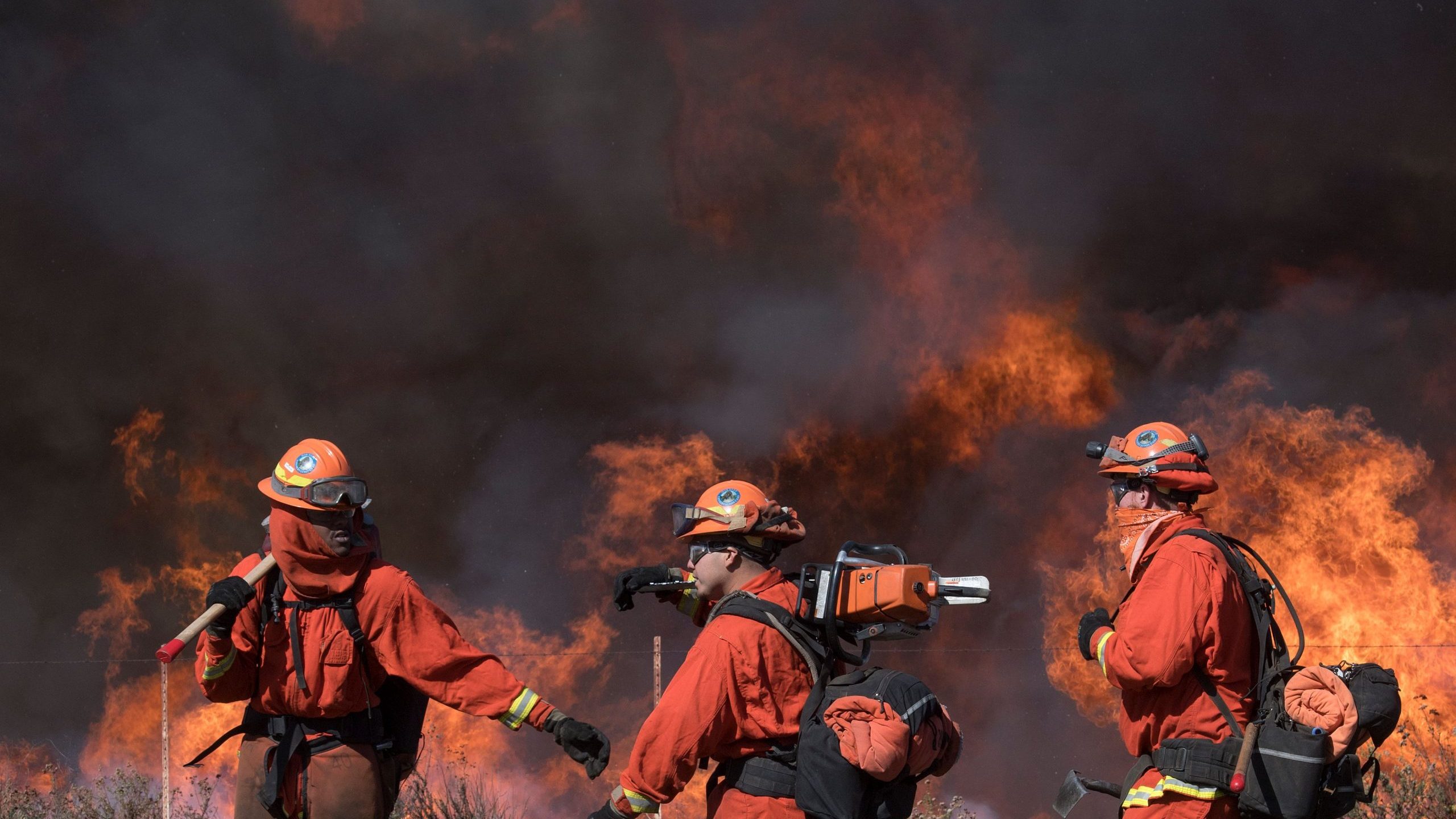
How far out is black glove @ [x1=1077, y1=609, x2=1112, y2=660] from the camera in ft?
13.9

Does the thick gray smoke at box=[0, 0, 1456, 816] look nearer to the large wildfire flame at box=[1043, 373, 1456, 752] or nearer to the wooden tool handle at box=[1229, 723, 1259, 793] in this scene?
the large wildfire flame at box=[1043, 373, 1456, 752]

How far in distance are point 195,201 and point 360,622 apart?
9.92 m

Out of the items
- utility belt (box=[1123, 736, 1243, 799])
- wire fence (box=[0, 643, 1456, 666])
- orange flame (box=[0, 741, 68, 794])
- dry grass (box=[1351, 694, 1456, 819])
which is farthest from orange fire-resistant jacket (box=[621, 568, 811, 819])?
orange flame (box=[0, 741, 68, 794])

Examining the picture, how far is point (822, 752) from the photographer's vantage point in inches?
137

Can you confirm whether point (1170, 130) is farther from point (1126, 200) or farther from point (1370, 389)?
point (1370, 389)

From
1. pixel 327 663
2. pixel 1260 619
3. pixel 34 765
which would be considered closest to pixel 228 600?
pixel 327 663

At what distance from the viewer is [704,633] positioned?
12.3 ft

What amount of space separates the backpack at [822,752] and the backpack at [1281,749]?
36.3 inches

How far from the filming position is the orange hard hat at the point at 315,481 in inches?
169

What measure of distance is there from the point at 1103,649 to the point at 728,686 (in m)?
1.35

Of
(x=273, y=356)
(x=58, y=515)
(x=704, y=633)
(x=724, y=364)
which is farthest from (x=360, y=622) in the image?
(x=58, y=515)

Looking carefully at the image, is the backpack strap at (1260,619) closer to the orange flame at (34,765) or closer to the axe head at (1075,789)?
the axe head at (1075,789)

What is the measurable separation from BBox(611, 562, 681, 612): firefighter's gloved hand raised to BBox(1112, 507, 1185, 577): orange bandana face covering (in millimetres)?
1653

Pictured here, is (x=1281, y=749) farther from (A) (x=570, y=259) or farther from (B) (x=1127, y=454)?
(A) (x=570, y=259)
